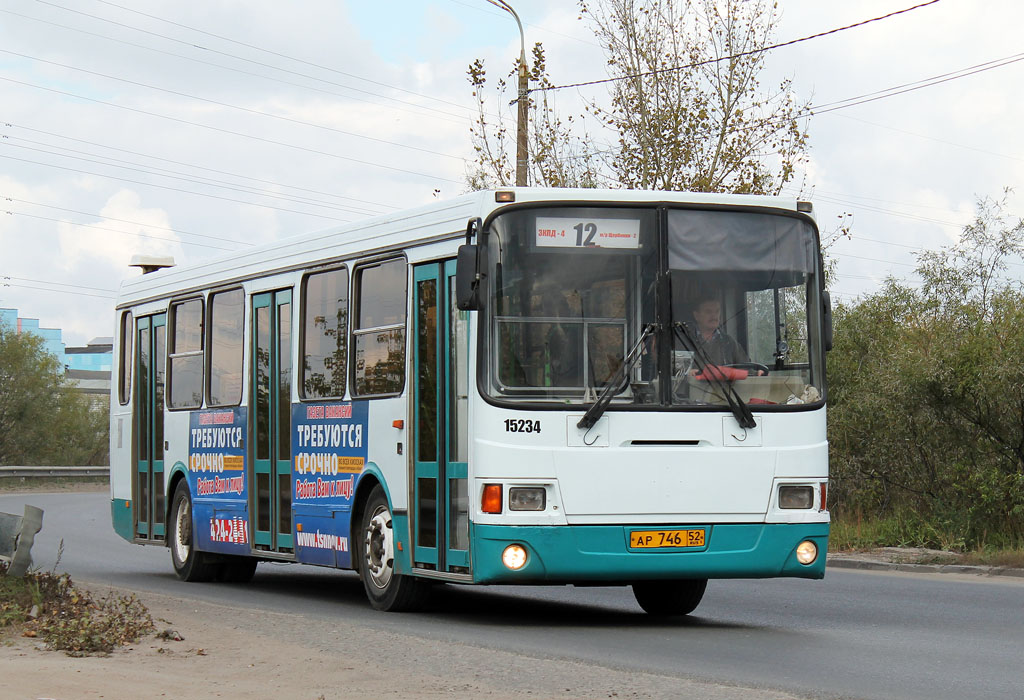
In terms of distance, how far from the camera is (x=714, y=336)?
11.6m

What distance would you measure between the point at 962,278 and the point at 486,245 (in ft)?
48.5

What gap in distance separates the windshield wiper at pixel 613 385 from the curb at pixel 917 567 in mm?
6766

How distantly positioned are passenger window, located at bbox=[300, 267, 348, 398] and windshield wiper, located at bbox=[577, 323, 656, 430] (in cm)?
310

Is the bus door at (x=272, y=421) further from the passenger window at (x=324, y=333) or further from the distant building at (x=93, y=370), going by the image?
the distant building at (x=93, y=370)

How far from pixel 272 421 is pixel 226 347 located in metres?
1.48

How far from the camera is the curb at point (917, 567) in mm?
18250

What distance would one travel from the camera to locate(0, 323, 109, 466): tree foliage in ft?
235

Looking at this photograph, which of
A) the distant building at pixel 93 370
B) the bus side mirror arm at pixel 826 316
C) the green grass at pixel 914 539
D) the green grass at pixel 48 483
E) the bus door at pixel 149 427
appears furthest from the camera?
the distant building at pixel 93 370

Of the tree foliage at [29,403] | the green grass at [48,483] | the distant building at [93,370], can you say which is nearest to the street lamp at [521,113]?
the green grass at [48,483]

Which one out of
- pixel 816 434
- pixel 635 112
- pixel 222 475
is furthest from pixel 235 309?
pixel 635 112

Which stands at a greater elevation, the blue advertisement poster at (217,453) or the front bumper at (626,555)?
the blue advertisement poster at (217,453)

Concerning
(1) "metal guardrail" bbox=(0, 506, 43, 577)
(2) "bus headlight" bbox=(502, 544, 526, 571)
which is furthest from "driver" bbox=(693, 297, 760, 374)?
(1) "metal guardrail" bbox=(0, 506, 43, 577)

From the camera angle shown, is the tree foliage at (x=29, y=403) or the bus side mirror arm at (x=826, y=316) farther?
the tree foliage at (x=29, y=403)

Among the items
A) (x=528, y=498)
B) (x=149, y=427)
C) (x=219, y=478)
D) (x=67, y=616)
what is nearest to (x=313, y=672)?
(x=528, y=498)
